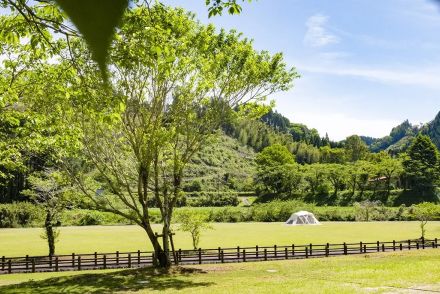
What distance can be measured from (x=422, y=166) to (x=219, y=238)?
68790mm

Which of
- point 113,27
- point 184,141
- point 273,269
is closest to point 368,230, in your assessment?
point 273,269

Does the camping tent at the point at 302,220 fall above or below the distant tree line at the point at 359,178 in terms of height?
below

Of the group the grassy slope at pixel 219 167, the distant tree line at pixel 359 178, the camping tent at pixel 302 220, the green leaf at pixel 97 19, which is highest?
the grassy slope at pixel 219 167

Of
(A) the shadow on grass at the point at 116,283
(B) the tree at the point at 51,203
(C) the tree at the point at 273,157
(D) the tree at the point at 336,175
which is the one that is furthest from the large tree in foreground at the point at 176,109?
(C) the tree at the point at 273,157

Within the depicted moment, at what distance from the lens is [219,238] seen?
5206 cm

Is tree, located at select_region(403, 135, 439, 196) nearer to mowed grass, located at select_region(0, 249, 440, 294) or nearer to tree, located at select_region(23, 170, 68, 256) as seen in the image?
mowed grass, located at select_region(0, 249, 440, 294)

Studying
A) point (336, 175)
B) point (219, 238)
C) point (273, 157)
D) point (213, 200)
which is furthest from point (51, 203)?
point (273, 157)

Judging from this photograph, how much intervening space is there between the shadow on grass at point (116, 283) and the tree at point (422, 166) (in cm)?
8898

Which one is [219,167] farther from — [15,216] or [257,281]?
[257,281]

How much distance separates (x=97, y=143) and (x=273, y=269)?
1264 centimetres

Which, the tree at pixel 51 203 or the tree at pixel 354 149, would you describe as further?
the tree at pixel 354 149

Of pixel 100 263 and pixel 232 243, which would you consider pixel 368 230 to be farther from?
pixel 100 263

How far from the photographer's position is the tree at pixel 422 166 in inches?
3994

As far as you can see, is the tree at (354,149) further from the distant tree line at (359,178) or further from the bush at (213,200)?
the bush at (213,200)
